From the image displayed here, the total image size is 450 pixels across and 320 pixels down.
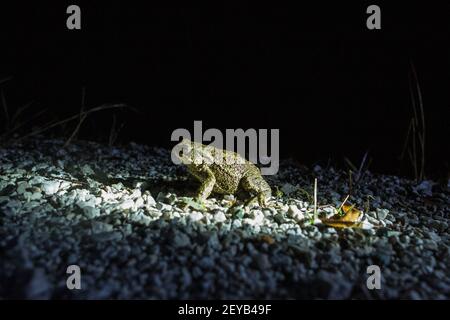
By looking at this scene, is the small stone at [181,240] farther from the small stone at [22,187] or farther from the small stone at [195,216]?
the small stone at [22,187]

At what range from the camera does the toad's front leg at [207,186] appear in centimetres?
286

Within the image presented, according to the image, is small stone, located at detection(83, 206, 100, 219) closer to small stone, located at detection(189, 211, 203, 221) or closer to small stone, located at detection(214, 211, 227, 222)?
small stone, located at detection(189, 211, 203, 221)

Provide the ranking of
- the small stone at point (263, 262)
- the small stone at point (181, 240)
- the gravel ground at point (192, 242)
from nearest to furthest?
1. the gravel ground at point (192, 242)
2. the small stone at point (263, 262)
3. the small stone at point (181, 240)

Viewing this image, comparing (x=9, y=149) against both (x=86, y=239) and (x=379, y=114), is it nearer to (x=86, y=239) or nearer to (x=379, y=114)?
(x=86, y=239)

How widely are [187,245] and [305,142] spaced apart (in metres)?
3.87

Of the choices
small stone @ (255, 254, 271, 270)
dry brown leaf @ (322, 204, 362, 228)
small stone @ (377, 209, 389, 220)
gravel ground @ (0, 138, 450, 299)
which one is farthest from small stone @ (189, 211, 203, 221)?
small stone @ (377, 209, 389, 220)

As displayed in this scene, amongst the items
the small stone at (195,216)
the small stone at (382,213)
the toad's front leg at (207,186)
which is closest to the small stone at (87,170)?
the toad's front leg at (207,186)

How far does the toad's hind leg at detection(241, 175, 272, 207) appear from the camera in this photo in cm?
291

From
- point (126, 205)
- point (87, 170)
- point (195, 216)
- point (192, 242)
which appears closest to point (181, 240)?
point (192, 242)

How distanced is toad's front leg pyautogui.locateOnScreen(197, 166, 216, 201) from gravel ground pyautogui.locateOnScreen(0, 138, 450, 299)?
8 cm

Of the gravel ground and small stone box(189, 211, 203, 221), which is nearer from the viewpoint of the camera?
the gravel ground

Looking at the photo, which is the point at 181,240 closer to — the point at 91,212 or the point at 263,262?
the point at 263,262

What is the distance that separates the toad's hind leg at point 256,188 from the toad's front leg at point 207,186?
315 mm
